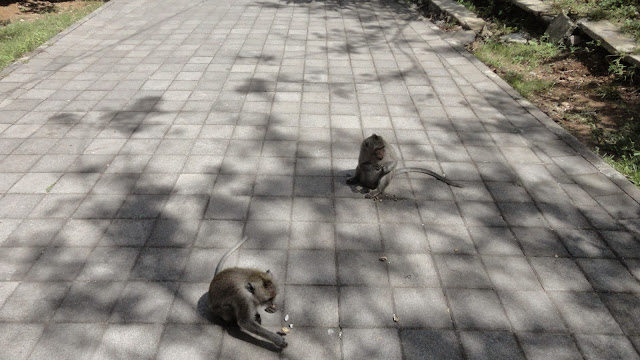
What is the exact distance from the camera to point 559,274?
425 cm

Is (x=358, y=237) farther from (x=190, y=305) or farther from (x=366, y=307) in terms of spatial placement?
(x=190, y=305)

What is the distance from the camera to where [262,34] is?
10656 mm

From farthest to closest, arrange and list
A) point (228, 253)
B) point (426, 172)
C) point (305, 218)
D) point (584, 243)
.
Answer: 1. point (426, 172)
2. point (305, 218)
3. point (584, 243)
4. point (228, 253)

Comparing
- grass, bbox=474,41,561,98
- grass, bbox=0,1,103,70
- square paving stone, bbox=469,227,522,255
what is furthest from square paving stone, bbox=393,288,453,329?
grass, bbox=0,1,103,70

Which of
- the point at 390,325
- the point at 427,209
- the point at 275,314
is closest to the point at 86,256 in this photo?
the point at 275,314

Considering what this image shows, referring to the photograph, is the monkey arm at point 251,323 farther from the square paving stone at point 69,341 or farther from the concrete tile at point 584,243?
the concrete tile at point 584,243

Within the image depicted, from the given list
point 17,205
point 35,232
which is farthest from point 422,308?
point 17,205

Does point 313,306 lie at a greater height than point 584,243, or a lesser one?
lesser

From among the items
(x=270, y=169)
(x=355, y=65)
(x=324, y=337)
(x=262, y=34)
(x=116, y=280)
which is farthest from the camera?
(x=262, y=34)

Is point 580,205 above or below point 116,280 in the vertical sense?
above

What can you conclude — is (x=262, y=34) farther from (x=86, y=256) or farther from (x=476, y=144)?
(x=86, y=256)

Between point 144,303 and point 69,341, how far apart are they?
640 millimetres

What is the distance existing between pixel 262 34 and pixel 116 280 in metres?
8.09

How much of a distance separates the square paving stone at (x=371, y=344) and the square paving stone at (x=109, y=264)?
89.2 inches
